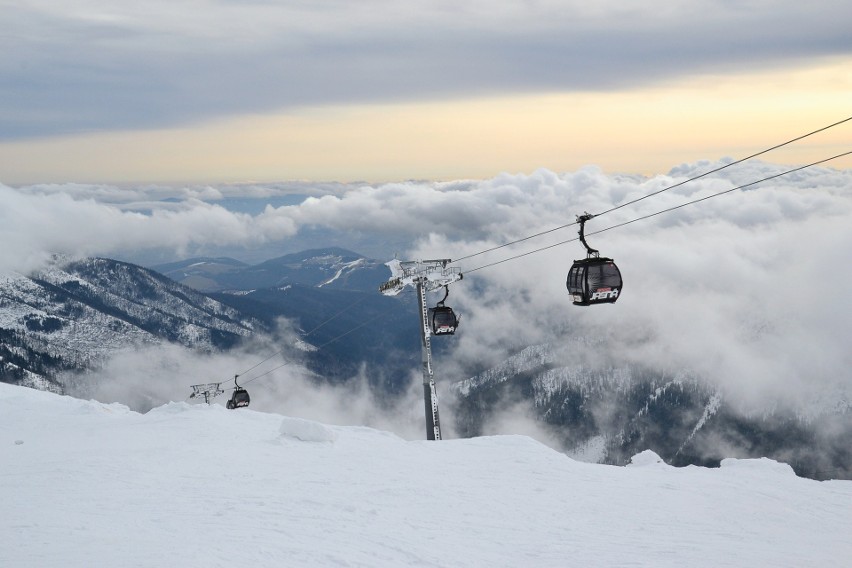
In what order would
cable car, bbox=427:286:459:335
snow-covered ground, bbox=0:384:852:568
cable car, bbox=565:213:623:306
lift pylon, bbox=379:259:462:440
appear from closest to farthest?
snow-covered ground, bbox=0:384:852:568, cable car, bbox=565:213:623:306, lift pylon, bbox=379:259:462:440, cable car, bbox=427:286:459:335

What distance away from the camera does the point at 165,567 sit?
11156 millimetres

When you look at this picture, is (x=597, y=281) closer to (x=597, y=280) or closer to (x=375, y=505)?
(x=597, y=280)

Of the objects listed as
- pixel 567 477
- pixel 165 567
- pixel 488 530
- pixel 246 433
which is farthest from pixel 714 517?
pixel 246 433

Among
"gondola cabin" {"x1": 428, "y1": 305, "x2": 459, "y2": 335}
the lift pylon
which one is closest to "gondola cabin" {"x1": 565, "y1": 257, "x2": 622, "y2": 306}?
the lift pylon

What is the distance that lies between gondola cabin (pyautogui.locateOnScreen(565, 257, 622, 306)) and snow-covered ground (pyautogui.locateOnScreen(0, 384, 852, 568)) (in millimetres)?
5473

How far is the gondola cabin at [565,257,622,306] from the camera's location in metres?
21.4

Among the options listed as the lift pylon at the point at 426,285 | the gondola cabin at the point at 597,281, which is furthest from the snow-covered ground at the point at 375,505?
the lift pylon at the point at 426,285

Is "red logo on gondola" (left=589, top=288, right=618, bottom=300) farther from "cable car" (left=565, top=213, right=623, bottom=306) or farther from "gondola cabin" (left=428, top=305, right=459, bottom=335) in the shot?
"gondola cabin" (left=428, top=305, right=459, bottom=335)

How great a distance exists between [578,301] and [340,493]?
1065cm

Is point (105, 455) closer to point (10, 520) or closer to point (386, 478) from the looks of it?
point (10, 520)

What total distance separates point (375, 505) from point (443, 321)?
18394 mm

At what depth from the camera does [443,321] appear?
3353 centimetres

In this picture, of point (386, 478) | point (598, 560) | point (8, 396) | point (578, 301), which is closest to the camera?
point (598, 560)

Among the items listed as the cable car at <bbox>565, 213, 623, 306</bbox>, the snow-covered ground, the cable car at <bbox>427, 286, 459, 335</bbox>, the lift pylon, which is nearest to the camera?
the snow-covered ground
